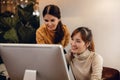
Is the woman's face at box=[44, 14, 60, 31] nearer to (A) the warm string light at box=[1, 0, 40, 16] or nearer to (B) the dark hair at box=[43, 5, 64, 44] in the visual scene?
(B) the dark hair at box=[43, 5, 64, 44]

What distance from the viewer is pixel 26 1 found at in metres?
3.31

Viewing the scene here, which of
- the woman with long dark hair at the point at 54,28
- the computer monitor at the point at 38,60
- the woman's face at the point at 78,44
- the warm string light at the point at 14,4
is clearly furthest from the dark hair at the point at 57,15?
the computer monitor at the point at 38,60

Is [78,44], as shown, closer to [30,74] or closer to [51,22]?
[51,22]

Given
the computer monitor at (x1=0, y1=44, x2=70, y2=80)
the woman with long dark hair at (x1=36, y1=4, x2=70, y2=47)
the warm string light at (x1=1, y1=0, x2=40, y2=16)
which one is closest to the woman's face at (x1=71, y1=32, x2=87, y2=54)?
the woman with long dark hair at (x1=36, y1=4, x2=70, y2=47)

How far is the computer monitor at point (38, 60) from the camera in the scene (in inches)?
64.0

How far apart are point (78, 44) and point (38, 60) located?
873 mm

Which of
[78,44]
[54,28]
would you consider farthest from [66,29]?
[78,44]

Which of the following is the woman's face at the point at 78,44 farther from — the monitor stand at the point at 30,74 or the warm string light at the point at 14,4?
the warm string light at the point at 14,4

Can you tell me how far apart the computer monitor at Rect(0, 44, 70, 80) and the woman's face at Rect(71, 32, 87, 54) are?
786mm

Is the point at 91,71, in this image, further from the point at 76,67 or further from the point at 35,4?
the point at 35,4

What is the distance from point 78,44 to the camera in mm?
2482

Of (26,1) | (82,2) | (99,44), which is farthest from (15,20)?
(99,44)

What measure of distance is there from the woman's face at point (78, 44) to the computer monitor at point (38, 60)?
2.58 feet

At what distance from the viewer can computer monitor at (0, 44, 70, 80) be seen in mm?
1625
